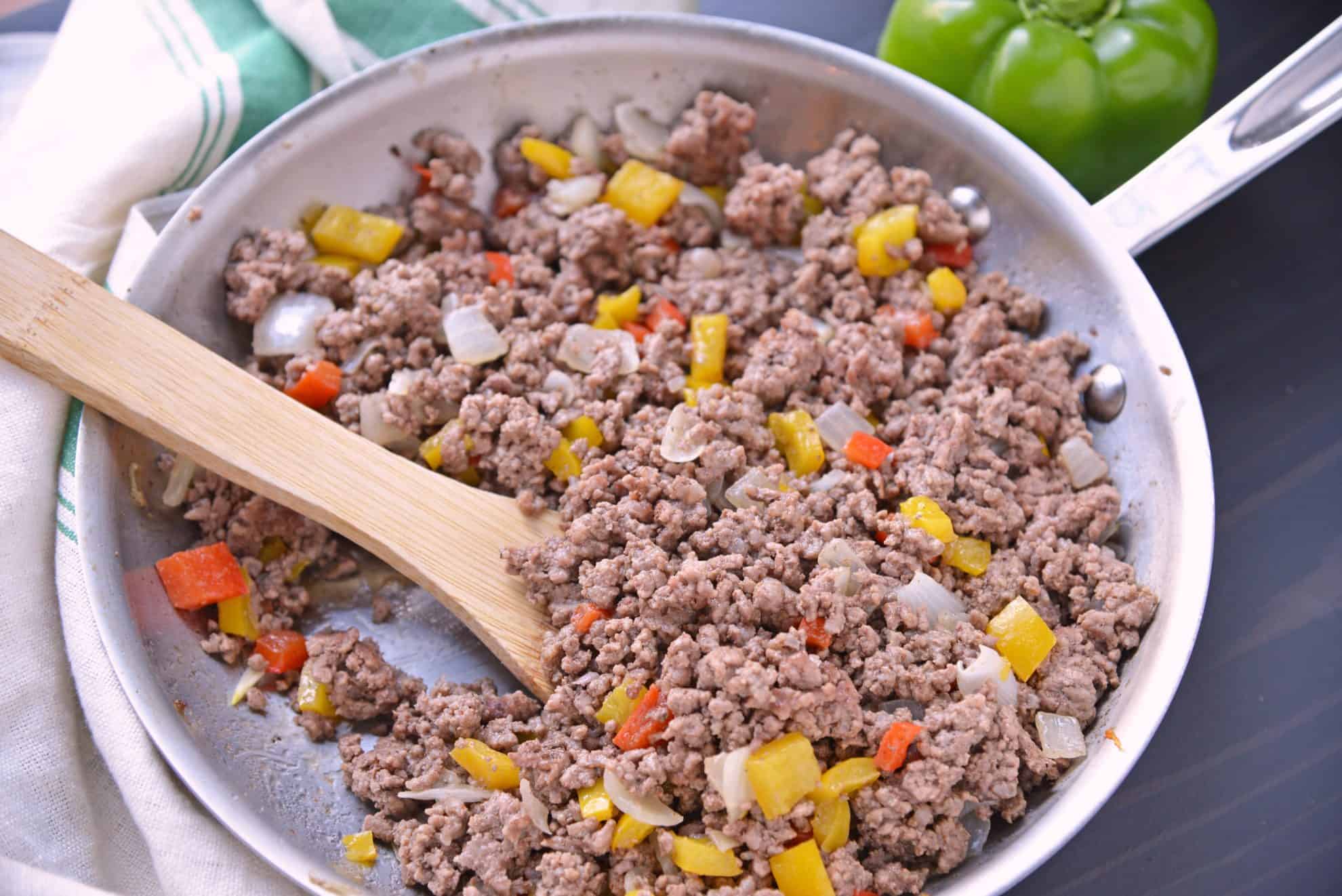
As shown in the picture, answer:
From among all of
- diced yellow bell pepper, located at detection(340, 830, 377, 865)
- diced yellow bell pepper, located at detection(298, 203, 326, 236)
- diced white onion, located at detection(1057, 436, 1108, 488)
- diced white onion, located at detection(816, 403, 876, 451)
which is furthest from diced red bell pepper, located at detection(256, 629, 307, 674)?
diced white onion, located at detection(1057, 436, 1108, 488)

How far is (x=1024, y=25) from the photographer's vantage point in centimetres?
250

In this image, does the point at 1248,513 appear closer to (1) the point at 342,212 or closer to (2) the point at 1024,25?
(2) the point at 1024,25

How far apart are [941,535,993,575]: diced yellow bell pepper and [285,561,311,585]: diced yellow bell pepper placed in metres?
1.24

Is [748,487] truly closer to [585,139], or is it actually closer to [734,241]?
[734,241]

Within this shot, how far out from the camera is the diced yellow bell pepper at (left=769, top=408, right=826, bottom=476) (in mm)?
2162

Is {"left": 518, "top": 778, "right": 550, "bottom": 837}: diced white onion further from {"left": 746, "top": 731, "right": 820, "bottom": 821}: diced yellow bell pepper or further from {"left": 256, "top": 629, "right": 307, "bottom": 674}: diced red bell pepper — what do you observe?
{"left": 256, "top": 629, "right": 307, "bottom": 674}: diced red bell pepper

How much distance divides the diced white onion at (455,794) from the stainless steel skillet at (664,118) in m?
0.15

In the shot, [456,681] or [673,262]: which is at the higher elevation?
[673,262]

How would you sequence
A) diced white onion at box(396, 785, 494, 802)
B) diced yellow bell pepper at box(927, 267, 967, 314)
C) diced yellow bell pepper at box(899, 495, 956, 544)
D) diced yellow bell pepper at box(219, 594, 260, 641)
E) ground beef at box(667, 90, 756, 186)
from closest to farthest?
diced white onion at box(396, 785, 494, 802) < diced yellow bell pepper at box(899, 495, 956, 544) < diced yellow bell pepper at box(219, 594, 260, 641) < diced yellow bell pepper at box(927, 267, 967, 314) < ground beef at box(667, 90, 756, 186)

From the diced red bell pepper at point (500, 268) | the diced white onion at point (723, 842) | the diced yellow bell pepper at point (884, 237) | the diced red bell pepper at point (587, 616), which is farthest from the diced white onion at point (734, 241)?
the diced white onion at point (723, 842)

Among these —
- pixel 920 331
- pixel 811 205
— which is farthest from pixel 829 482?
pixel 811 205

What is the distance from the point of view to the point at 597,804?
1817mm

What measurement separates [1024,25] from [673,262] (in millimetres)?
958

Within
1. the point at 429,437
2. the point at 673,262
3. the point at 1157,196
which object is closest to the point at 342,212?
the point at 429,437
